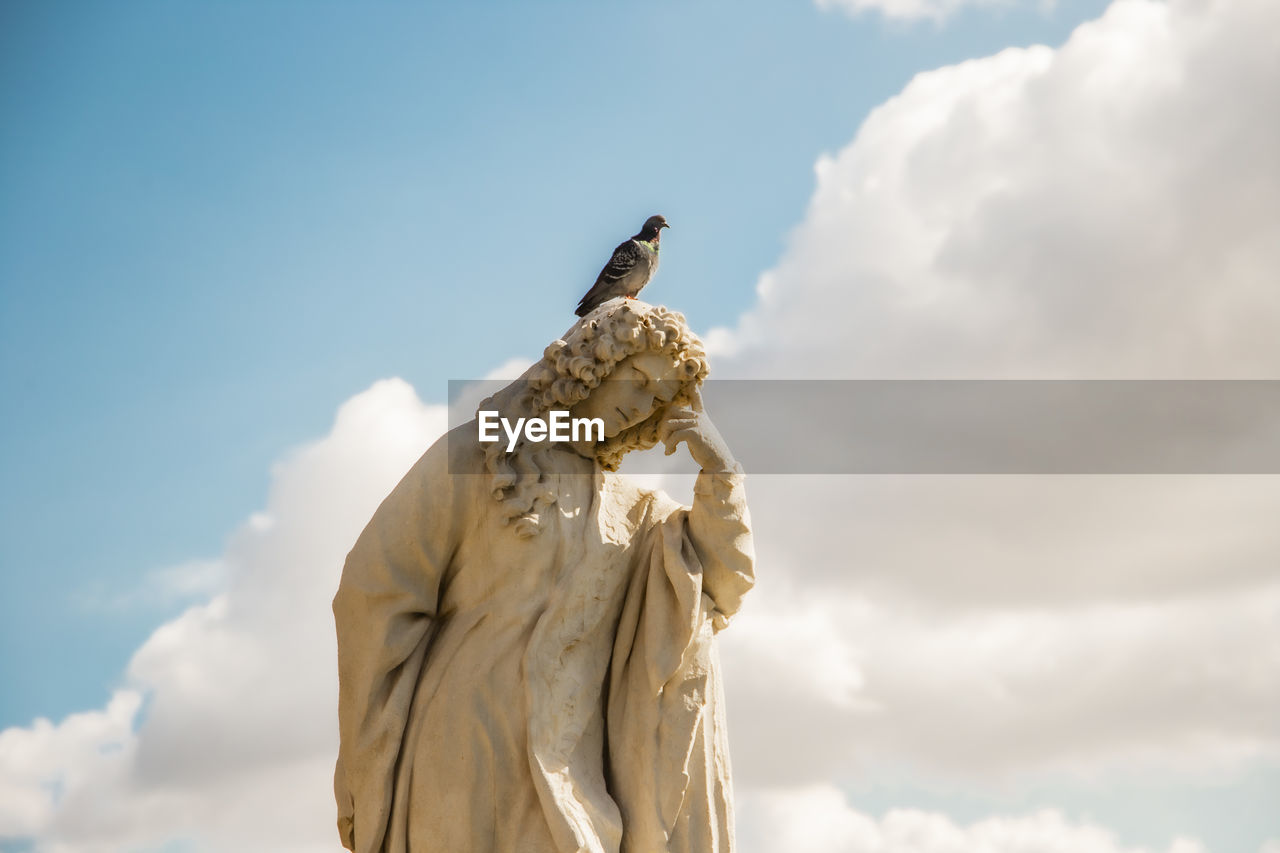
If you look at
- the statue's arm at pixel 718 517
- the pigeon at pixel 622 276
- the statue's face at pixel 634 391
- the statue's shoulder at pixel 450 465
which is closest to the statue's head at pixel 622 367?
the statue's face at pixel 634 391

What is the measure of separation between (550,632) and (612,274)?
2326 mm

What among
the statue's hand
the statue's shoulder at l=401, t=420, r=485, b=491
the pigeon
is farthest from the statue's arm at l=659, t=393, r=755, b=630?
the pigeon

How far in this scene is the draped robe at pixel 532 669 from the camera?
24.3 feet

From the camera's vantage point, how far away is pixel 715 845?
7.51m

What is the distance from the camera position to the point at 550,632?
7.56 metres

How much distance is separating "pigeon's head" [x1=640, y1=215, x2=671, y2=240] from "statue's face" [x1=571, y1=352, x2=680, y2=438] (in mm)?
2377

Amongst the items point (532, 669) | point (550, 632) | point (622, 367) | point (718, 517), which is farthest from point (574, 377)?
point (532, 669)

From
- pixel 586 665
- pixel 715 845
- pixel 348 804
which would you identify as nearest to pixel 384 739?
pixel 348 804

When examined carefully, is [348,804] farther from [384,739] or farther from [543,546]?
[543,546]

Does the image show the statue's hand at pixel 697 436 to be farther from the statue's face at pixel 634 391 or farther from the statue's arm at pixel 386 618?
→ the statue's arm at pixel 386 618

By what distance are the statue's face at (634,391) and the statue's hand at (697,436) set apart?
0.10 meters

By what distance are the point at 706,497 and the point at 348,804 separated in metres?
2.02

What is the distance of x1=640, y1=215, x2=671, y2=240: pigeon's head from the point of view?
32.9 feet

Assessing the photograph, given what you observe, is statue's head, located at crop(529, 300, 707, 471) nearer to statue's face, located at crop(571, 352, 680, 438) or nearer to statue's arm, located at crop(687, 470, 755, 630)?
statue's face, located at crop(571, 352, 680, 438)
